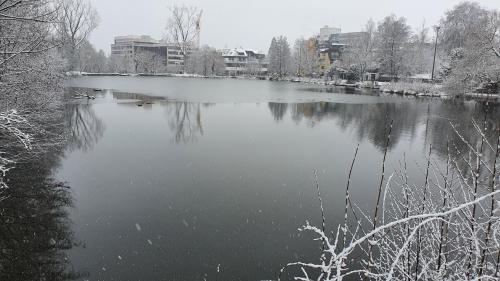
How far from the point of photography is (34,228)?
785cm

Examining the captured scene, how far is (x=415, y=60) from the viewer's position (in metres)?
66.9

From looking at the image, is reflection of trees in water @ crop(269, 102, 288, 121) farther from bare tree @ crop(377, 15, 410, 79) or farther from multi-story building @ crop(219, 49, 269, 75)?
multi-story building @ crop(219, 49, 269, 75)

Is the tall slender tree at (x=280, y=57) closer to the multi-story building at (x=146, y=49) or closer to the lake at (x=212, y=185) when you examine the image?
the multi-story building at (x=146, y=49)

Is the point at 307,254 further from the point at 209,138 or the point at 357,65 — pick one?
the point at 357,65

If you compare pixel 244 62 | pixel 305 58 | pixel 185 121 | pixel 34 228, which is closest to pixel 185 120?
pixel 185 121

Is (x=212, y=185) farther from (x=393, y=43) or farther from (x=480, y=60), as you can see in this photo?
(x=393, y=43)

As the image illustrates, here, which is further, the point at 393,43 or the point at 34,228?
the point at 393,43

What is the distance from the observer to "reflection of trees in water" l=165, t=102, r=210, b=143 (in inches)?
712

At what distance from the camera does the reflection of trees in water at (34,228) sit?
21.2ft

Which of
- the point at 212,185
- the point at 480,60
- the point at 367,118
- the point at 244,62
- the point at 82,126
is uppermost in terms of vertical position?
the point at 244,62

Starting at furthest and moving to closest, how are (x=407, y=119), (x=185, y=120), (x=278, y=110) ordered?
1. (x=278, y=110)
2. (x=407, y=119)
3. (x=185, y=120)

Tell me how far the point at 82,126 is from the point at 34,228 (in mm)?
13611

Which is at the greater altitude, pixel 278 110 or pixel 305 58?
pixel 305 58

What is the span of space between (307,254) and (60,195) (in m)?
6.93
